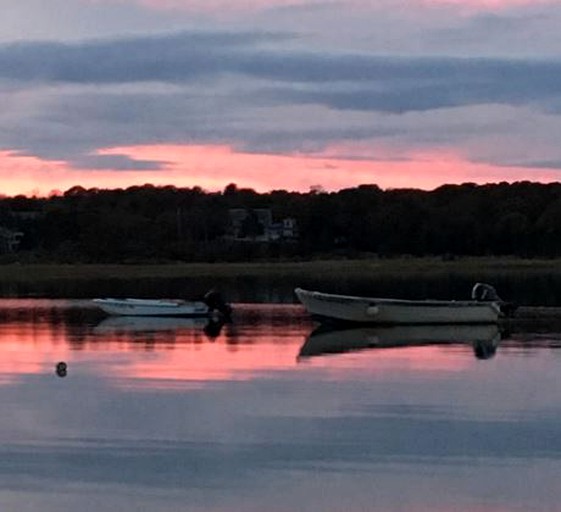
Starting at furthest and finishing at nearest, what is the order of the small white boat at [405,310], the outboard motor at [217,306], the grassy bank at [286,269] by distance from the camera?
the grassy bank at [286,269] → the outboard motor at [217,306] → the small white boat at [405,310]

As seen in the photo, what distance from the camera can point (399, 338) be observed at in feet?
129

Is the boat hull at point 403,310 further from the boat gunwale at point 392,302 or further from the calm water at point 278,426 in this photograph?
the calm water at point 278,426

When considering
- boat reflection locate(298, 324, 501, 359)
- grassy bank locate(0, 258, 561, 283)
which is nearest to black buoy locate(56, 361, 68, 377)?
boat reflection locate(298, 324, 501, 359)

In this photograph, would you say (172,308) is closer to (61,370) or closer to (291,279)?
(61,370)

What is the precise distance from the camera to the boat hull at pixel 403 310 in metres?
42.9

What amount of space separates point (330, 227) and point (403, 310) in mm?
72316

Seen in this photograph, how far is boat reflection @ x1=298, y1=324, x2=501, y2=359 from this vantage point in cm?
3544

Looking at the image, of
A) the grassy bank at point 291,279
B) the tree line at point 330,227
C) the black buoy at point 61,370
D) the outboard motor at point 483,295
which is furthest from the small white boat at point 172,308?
the tree line at point 330,227

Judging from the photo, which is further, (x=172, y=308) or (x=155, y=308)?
(x=155, y=308)

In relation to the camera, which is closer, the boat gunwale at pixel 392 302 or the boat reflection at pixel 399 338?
the boat reflection at pixel 399 338

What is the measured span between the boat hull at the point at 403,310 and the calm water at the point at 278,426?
6.09m

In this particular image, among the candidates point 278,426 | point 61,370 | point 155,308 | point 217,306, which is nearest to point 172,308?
point 155,308

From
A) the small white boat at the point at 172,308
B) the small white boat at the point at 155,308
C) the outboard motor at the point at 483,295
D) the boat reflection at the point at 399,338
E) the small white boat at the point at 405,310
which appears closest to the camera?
the boat reflection at the point at 399,338

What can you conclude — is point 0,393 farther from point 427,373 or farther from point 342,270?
point 342,270
